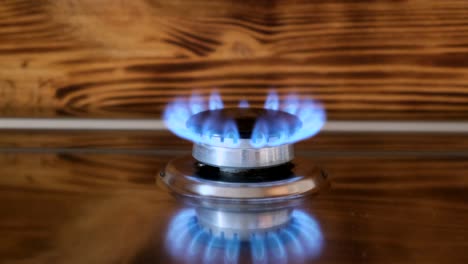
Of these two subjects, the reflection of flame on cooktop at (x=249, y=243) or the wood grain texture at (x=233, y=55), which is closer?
the reflection of flame on cooktop at (x=249, y=243)

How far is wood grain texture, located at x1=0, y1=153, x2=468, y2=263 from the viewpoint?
1.66 feet

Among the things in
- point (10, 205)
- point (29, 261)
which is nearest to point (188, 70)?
point (10, 205)

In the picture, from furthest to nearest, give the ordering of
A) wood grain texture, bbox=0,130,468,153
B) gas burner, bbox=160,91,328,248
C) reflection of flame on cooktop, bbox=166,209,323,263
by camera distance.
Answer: wood grain texture, bbox=0,130,468,153 < gas burner, bbox=160,91,328,248 < reflection of flame on cooktop, bbox=166,209,323,263

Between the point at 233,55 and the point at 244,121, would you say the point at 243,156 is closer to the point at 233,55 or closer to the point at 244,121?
the point at 244,121

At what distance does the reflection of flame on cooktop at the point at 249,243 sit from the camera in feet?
1.61

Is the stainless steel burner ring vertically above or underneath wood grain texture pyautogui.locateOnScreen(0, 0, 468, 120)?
underneath

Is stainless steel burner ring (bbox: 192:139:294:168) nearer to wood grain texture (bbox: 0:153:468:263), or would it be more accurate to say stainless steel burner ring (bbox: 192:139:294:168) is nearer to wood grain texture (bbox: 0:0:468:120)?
wood grain texture (bbox: 0:153:468:263)

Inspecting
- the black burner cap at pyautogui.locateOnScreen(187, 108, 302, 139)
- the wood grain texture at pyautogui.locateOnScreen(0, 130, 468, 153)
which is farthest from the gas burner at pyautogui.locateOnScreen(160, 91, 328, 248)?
the wood grain texture at pyautogui.locateOnScreen(0, 130, 468, 153)

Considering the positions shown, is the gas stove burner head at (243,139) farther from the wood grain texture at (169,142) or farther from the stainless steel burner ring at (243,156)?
the wood grain texture at (169,142)

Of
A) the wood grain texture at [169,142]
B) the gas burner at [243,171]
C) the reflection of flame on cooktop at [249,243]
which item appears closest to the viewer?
the reflection of flame on cooktop at [249,243]

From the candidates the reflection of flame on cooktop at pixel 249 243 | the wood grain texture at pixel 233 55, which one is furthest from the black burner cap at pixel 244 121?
Answer: the wood grain texture at pixel 233 55

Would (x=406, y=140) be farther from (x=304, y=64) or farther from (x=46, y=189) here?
(x=46, y=189)

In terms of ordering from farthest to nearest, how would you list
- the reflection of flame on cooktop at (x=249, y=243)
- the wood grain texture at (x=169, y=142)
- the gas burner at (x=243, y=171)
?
the wood grain texture at (x=169, y=142) < the gas burner at (x=243, y=171) < the reflection of flame on cooktop at (x=249, y=243)

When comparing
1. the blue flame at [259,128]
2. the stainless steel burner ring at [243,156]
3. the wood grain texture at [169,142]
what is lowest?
the wood grain texture at [169,142]
